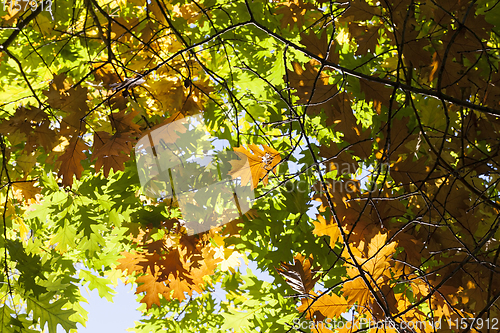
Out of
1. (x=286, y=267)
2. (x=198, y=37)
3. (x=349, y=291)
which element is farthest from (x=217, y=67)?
(x=349, y=291)

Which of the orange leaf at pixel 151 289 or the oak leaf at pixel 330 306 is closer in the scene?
the oak leaf at pixel 330 306

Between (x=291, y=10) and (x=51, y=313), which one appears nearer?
(x=51, y=313)

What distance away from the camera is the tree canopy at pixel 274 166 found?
4.12 feet

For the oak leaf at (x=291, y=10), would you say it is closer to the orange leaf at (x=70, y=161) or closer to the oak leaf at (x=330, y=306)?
the orange leaf at (x=70, y=161)

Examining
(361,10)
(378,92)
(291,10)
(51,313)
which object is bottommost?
(51,313)

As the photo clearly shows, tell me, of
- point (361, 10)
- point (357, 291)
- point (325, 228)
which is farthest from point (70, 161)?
point (361, 10)

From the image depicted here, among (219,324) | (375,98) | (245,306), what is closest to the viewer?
(375,98)

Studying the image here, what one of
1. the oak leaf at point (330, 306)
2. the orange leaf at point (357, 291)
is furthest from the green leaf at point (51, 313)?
the orange leaf at point (357, 291)

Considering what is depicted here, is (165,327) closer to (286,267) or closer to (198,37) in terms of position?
(286,267)

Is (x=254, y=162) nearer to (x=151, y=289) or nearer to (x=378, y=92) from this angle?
(x=378, y=92)

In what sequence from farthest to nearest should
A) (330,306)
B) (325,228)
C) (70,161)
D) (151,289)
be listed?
(151,289) → (325,228) → (70,161) → (330,306)

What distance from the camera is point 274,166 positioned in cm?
108

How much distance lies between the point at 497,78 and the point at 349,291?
55.8 inches

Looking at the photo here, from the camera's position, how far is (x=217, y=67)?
2.31 meters
